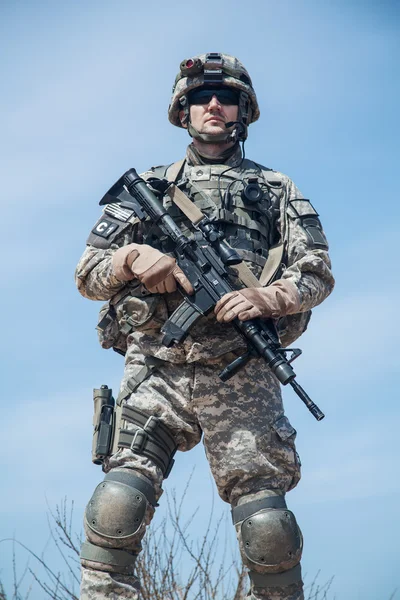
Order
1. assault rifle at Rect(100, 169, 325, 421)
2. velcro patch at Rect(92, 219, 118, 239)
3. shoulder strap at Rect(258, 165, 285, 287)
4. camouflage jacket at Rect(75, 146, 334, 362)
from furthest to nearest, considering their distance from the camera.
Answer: velcro patch at Rect(92, 219, 118, 239)
shoulder strap at Rect(258, 165, 285, 287)
camouflage jacket at Rect(75, 146, 334, 362)
assault rifle at Rect(100, 169, 325, 421)

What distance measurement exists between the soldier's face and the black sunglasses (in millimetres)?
23

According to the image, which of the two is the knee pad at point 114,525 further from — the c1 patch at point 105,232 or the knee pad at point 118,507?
the c1 patch at point 105,232

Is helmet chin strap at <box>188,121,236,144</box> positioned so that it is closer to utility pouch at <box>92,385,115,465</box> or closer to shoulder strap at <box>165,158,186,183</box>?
shoulder strap at <box>165,158,186,183</box>

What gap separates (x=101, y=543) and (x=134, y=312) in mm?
1376

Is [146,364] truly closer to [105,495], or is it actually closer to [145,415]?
[145,415]

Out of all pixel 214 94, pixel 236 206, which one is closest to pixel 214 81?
pixel 214 94

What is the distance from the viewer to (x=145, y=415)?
5.34 metres

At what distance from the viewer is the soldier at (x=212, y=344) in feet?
16.5

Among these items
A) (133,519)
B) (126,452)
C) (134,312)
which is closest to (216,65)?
(134,312)

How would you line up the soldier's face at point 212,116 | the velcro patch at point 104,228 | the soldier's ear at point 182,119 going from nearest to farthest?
the velcro patch at point 104,228
the soldier's face at point 212,116
the soldier's ear at point 182,119

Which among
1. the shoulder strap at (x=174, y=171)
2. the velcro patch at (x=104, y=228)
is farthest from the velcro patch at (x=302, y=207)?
the velcro patch at (x=104, y=228)

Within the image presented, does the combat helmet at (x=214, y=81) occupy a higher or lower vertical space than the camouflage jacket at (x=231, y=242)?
higher

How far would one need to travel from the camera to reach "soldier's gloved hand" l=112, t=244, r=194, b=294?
210 inches

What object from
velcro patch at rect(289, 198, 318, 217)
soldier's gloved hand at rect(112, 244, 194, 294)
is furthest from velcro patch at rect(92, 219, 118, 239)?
velcro patch at rect(289, 198, 318, 217)
